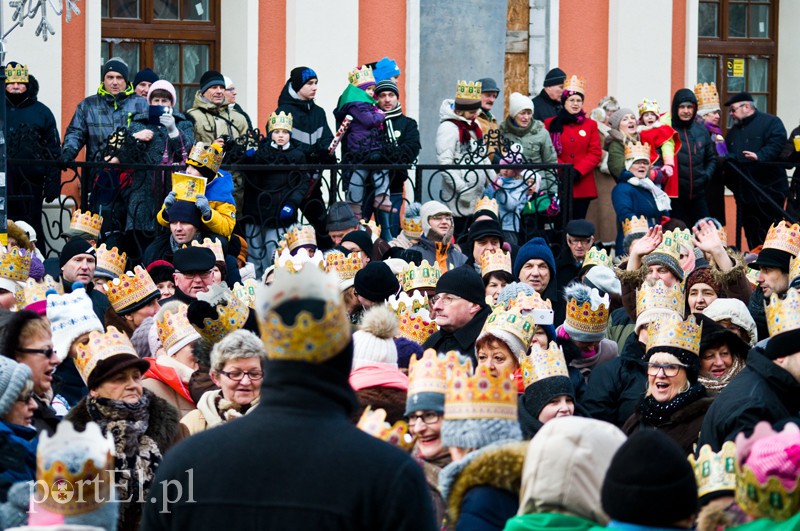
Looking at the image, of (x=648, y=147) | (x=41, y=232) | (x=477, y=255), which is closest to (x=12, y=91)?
(x=41, y=232)

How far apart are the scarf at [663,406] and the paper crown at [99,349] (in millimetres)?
2390

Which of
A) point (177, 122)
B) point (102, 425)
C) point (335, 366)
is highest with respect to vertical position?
point (177, 122)

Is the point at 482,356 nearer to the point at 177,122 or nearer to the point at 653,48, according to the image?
the point at 177,122

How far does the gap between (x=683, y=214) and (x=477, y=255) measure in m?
3.91

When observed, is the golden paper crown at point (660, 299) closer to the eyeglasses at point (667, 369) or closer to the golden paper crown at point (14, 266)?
the eyeglasses at point (667, 369)

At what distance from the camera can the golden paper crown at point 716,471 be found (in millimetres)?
6012

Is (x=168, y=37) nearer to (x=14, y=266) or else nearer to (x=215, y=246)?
(x=215, y=246)

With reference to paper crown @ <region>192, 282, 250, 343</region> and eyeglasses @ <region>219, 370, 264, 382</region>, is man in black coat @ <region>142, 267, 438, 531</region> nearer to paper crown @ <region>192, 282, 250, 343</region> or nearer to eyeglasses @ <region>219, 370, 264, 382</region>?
eyeglasses @ <region>219, 370, 264, 382</region>

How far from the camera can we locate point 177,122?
46.3 ft

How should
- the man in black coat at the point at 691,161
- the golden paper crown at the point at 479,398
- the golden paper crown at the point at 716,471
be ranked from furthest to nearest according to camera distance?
the man in black coat at the point at 691,161, the golden paper crown at the point at 716,471, the golden paper crown at the point at 479,398

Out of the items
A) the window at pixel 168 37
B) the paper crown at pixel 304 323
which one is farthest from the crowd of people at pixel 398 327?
the window at pixel 168 37

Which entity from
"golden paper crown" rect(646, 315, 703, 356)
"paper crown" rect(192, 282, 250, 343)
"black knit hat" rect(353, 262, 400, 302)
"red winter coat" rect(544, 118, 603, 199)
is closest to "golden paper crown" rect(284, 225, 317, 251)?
"black knit hat" rect(353, 262, 400, 302)

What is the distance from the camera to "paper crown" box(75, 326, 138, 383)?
714 centimetres

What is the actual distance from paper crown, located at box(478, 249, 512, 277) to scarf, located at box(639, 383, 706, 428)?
308cm
